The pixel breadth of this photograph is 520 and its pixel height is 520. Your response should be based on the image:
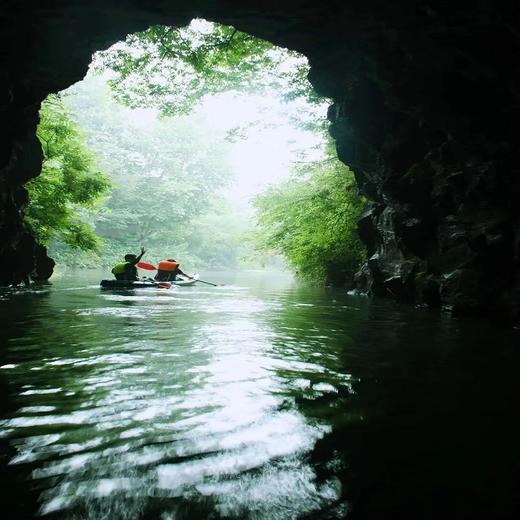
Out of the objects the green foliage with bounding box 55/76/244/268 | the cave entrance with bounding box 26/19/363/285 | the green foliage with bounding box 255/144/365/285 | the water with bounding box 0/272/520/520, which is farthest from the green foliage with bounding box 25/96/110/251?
the green foliage with bounding box 55/76/244/268

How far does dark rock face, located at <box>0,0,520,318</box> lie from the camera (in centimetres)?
803

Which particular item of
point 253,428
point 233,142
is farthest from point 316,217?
point 253,428

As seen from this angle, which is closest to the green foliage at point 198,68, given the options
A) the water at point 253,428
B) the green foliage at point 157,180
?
the water at point 253,428

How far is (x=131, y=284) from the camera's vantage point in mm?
14406

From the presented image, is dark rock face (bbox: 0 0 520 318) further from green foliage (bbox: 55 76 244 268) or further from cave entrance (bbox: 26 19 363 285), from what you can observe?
green foliage (bbox: 55 76 244 268)

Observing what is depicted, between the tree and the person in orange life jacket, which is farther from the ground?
→ the tree

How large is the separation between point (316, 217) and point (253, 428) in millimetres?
15956

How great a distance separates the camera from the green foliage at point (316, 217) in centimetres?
1800

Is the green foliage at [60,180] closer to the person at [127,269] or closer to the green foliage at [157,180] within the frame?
the person at [127,269]

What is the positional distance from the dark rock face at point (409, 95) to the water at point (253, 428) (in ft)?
15.8

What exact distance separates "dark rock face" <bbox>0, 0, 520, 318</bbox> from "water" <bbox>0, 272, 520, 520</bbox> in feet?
15.8

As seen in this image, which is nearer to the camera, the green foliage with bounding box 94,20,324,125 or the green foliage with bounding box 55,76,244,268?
the green foliage with bounding box 94,20,324,125

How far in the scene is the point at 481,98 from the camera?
888cm

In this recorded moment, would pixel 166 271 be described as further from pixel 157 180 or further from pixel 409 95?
pixel 157 180
